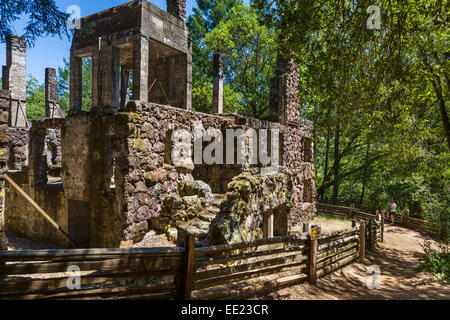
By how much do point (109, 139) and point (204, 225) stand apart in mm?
3356

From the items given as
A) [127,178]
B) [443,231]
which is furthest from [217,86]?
[443,231]

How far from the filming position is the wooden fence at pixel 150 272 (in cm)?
310

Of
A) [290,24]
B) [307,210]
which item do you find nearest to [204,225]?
[290,24]

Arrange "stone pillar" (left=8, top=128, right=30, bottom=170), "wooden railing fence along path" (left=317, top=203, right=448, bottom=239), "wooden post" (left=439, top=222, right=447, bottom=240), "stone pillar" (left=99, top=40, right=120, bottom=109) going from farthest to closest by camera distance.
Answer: "stone pillar" (left=8, top=128, right=30, bottom=170), "wooden railing fence along path" (left=317, top=203, right=448, bottom=239), "wooden post" (left=439, top=222, right=447, bottom=240), "stone pillar" (left=99, top=40, right=120, bottom=109)

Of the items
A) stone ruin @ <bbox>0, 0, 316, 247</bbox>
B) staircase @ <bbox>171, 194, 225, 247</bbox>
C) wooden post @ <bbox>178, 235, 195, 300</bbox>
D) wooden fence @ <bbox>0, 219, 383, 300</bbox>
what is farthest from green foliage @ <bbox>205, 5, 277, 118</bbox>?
wooden post @ <bbox>178, 235, 195, 300</bbox>

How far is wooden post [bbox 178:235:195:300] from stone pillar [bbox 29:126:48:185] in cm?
828

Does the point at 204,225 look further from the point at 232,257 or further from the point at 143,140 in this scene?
the point at 143,140

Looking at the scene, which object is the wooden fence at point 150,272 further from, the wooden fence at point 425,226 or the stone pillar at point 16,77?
the stone pillar at point 16,77

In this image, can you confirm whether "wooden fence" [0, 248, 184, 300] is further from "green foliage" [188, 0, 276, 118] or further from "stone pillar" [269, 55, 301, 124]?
"green foliage" [188, 0, 276, 118]

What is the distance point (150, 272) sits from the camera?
3.71 metres

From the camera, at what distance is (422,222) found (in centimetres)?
1645

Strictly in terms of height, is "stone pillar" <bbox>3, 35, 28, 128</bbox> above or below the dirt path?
above

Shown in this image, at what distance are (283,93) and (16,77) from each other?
17.4 metres

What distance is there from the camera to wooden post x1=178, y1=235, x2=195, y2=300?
3.89 m
